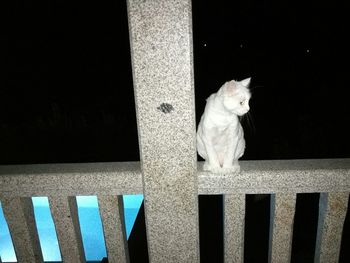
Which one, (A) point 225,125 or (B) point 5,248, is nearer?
(A) point 225,125

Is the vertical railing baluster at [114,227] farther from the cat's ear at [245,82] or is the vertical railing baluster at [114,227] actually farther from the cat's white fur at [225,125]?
the cat's ear at [245,82]

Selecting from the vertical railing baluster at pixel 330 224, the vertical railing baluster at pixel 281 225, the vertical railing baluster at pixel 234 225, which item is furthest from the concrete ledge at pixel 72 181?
the vertical railing baluster at pixel 330 224

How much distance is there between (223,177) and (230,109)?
0.39 meters

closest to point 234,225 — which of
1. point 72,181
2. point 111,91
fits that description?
point 72,181

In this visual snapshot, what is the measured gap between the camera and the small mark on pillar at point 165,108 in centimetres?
133

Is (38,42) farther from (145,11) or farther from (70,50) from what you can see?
(145,11)

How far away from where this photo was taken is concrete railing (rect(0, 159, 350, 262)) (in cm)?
148

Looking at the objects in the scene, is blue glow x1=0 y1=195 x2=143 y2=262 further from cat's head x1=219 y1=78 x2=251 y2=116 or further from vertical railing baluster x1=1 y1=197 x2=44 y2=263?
cat's head x1=219 y1=78 x2=251 y2=116

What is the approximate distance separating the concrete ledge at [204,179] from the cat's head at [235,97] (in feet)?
1.19

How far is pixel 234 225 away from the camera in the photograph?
1.56 meters

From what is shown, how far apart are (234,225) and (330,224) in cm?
57

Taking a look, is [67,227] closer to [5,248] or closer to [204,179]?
[204,179]

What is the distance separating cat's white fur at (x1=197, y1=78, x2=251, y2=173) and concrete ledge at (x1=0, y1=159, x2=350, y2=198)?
0.09 meters

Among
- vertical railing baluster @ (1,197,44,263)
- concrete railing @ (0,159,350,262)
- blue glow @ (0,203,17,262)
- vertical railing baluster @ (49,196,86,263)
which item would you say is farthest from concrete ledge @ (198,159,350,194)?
blue glow @ (0,203,17,262)
